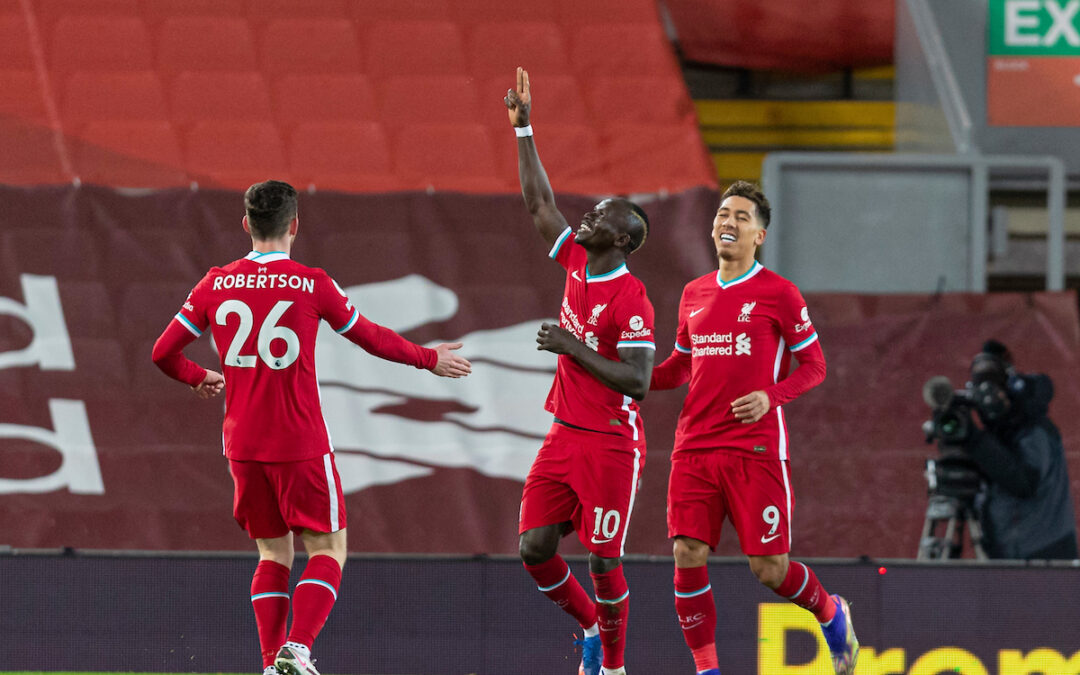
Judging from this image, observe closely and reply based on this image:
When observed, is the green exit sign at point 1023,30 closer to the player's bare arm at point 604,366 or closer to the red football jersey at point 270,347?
the player's bare arm at point 604,366

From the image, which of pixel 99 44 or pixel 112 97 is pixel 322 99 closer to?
pixel 112 97

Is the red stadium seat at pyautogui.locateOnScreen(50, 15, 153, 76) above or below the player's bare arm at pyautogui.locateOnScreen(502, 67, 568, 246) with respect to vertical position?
above

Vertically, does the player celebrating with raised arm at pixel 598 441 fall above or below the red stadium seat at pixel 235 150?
below

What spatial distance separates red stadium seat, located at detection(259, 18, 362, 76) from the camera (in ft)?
27.3

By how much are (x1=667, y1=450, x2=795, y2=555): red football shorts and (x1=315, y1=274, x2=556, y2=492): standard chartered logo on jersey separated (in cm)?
275

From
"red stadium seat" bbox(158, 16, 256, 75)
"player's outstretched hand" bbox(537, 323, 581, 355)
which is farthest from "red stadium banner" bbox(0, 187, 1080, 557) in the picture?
"player's outstretched hand" bbox(537, 323, 581, 355)

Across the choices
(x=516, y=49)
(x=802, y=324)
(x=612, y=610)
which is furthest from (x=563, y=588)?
(x=516, y=49)

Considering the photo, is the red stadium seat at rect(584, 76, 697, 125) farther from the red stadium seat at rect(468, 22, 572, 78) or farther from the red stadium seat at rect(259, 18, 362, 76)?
the red stadium seat at rect(259, 18, 362, 76)

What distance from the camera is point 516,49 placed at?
8477mm

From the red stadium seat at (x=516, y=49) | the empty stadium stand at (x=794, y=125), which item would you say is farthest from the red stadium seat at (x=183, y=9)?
the empty stadium stand at (x=794, y=125)

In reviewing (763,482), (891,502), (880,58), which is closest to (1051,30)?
(880,58)

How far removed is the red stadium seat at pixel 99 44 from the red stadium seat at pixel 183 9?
0.31 feet

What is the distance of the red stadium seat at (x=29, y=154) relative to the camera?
24.7 ft

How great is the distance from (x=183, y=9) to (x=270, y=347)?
5.13m
